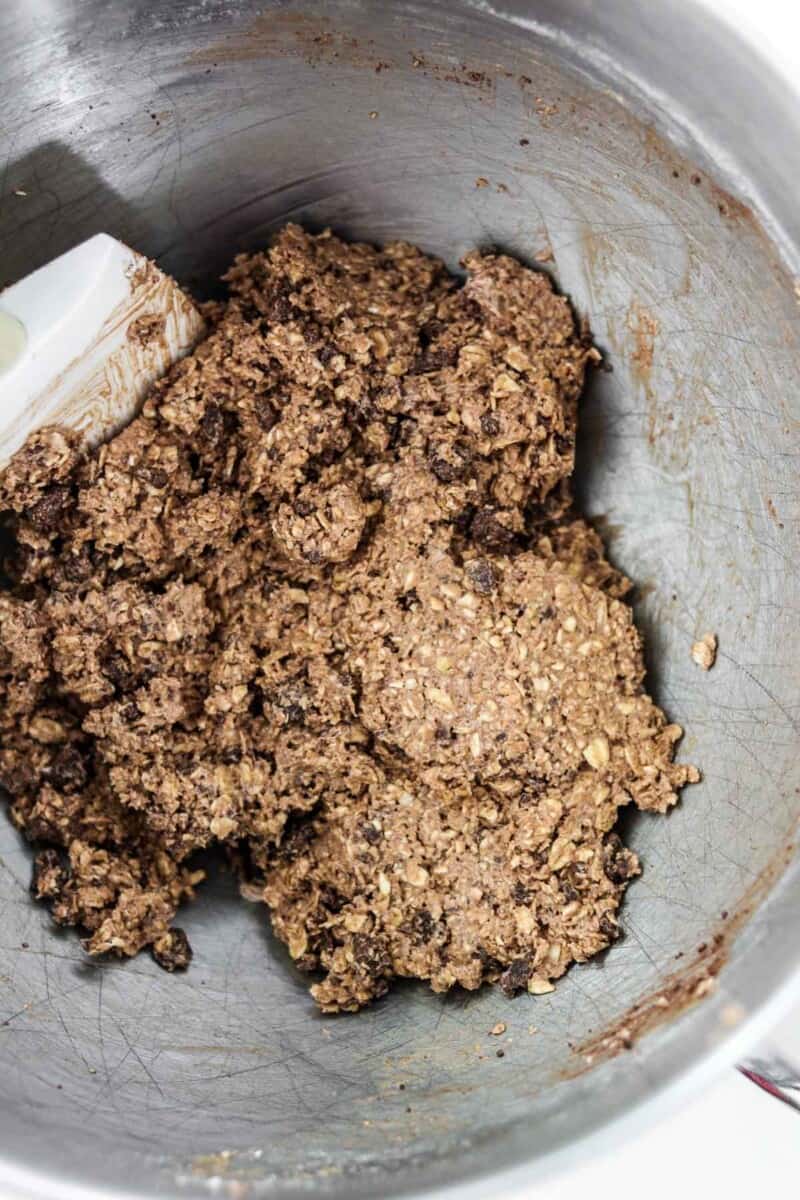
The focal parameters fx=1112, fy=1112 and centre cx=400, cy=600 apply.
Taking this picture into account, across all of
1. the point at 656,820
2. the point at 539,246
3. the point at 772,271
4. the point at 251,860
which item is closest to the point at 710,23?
the point at 772,271

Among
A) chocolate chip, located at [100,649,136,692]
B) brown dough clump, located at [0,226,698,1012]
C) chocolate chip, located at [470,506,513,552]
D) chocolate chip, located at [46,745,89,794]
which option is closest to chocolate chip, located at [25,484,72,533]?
brown dough clump, located at [0,226,698,1012]

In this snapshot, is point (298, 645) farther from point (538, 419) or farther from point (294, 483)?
point (538, 419)

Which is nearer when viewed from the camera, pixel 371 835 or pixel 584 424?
pixel 371 835

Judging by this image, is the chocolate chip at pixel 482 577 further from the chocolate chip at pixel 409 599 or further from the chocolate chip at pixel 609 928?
the chocolate chip at pixel 609 928

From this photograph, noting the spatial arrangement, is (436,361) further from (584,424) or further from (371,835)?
(371,835)

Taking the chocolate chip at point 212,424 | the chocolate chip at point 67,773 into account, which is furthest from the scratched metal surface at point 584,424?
the chocolate chip at point 212,424

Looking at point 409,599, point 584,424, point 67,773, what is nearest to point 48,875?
point 67,773

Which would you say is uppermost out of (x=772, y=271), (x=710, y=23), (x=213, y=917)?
(x=710, y=23)
